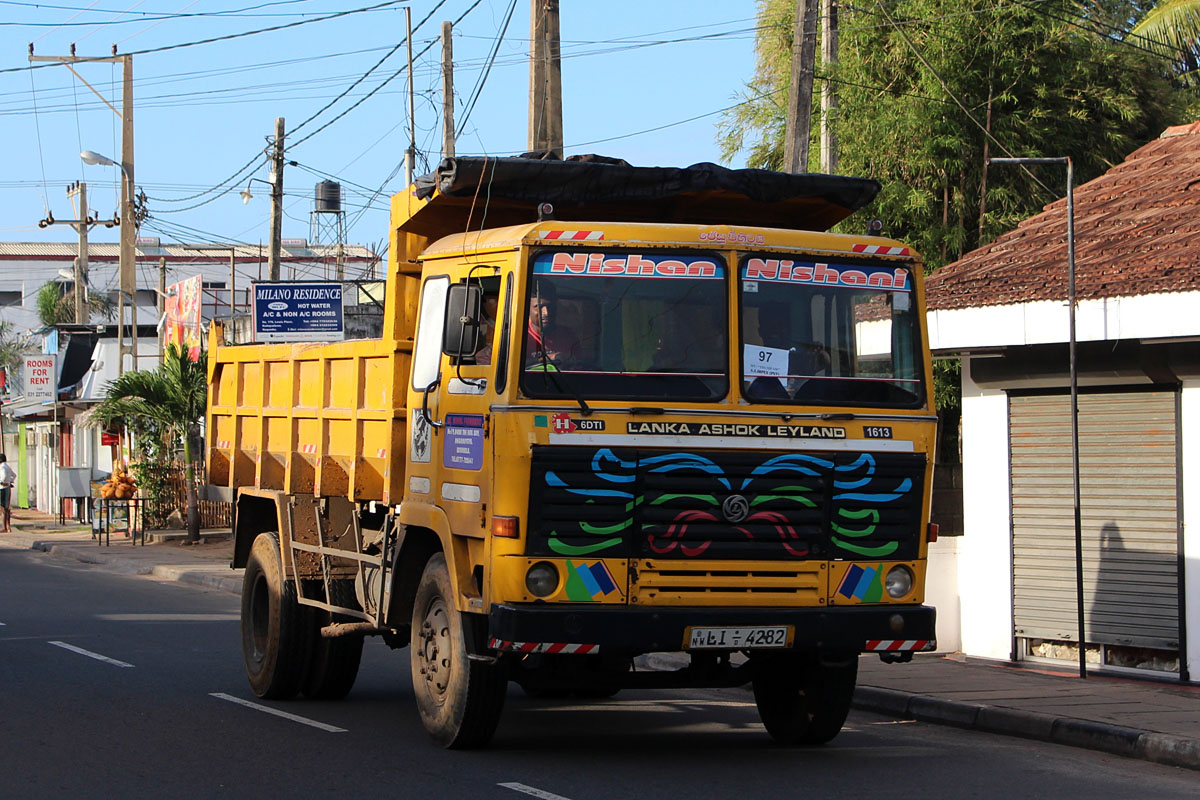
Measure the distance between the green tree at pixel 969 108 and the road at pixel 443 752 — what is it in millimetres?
13133

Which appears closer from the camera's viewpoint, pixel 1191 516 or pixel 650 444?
pixel 650 444

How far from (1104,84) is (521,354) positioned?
64.2ft

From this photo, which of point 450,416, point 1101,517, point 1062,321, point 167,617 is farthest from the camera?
point 167,617

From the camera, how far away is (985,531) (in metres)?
13.9

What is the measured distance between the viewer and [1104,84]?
24.7 metres

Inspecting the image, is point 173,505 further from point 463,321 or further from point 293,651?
point 463,321

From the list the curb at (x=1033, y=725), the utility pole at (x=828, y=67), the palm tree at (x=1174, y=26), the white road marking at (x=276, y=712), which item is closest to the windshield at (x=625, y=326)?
the curb at (x=1033, y=725)

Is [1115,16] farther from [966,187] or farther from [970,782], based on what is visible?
[970,782]

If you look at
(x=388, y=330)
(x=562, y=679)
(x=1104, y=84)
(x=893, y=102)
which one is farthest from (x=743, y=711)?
(x=1104, y=84)

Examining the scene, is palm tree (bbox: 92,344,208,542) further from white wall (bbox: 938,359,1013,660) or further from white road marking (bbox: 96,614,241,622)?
white wall (bbox: 938,359,1013,660)

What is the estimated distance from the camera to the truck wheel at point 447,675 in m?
8.41

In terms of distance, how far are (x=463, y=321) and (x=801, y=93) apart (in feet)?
23.3

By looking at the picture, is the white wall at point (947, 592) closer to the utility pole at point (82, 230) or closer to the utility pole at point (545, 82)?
the utility pole at point (545, 82)

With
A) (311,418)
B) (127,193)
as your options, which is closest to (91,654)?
(311,418)
